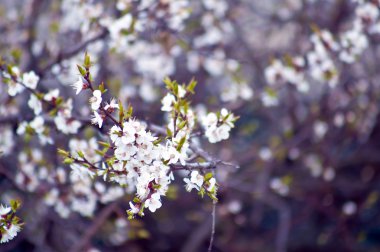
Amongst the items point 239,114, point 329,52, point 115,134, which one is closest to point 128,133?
point 115,134

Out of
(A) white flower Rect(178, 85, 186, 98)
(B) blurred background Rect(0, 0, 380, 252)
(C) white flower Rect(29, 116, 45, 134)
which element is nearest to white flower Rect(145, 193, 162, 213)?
(A) white flower Rect(178, 85, 186, 98)

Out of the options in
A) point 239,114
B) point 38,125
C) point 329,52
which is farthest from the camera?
point 239,114

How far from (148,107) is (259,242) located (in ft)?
6.78

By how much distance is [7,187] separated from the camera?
4363 mm

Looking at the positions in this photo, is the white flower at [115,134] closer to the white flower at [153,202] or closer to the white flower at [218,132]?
the white flower at [153,202]

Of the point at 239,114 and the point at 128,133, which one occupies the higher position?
the point at 239,114

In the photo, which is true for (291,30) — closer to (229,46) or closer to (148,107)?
(229,46)

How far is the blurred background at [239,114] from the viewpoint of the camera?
153 inches

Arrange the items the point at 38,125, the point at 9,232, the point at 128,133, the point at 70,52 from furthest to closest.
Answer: the point at 70,52 → the point at 38,125 → the point at 9,232 → the point at 128,133

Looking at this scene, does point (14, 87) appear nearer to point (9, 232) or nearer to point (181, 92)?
point (9, 232)

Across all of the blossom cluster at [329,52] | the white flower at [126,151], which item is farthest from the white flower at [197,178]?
the blossom cluster at [329,52]

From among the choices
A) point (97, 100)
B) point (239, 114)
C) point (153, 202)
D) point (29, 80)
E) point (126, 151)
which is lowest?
point (153, 202)

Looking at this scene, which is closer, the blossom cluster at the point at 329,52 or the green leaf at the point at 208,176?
the green leaf at the point at 208,176

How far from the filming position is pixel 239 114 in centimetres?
538
